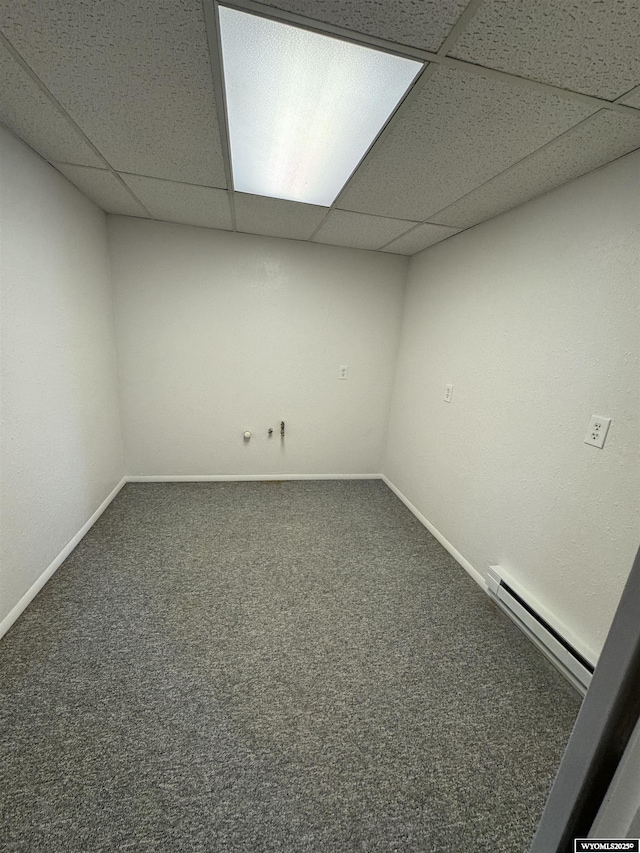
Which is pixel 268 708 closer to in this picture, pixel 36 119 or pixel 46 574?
pixel 46 574

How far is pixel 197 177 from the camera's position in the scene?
165 cm

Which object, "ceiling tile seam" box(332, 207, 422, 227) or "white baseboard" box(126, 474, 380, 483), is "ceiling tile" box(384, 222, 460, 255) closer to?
"ceiling tile seam" box(332, 207, 422, 227)

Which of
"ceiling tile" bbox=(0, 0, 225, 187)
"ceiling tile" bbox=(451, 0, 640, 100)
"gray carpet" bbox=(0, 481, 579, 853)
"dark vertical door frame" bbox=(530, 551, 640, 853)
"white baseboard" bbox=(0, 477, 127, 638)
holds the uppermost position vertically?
"ceiling tile" bbox=(0, 0, 225, 187)

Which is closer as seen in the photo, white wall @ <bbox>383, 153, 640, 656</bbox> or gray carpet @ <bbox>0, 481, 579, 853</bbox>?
gray carpet @ <bbox>0, 481, 579, 853</bbox>

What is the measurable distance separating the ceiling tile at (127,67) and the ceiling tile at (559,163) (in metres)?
1.24

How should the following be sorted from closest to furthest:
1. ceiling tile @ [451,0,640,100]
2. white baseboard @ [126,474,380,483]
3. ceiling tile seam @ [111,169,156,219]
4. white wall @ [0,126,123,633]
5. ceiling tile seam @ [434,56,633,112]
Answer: ceiling tile @ [451,0,640,100], ceiling tile seam @ [434,56,633,112], white wall @ [0,126,123,633], ceiling tile seam @ [111,169,156,219], white baseboard @ [126,474,380,483]

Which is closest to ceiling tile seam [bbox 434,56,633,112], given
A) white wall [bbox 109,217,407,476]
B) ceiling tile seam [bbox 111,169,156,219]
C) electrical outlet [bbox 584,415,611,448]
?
electrical outlet [bbox 584,415,611,448]

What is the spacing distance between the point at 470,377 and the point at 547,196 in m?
0.96

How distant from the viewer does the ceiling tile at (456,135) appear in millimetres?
974

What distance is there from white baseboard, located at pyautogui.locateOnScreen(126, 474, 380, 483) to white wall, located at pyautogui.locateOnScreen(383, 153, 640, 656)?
3.55ft

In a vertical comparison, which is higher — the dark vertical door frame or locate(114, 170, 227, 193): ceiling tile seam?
locate(114, 170, 227, 193): ceiling tile seam

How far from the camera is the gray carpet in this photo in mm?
947

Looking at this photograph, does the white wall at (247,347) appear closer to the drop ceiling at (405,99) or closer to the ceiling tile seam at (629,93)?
the drop ceiling at (405,99)

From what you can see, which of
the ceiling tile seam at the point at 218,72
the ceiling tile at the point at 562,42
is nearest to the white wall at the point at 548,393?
the ceiling tile at the point at 562,42
